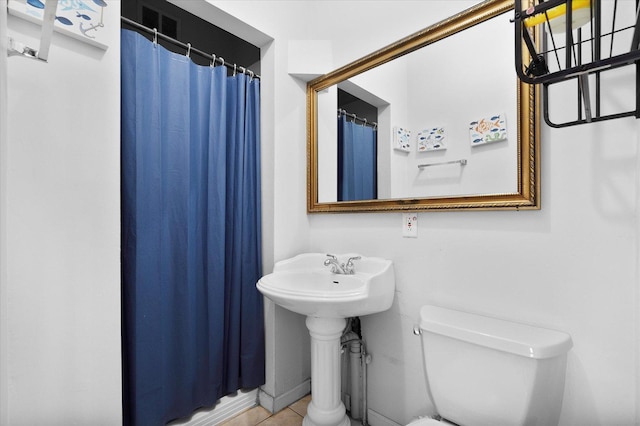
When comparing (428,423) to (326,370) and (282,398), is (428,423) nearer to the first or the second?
(326,370)

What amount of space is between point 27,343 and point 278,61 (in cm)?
161

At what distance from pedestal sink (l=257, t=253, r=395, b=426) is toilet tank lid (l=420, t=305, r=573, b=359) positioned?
0.73 feet

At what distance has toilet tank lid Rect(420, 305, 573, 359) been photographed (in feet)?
2.86

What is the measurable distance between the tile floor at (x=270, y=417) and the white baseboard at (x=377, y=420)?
8 cm

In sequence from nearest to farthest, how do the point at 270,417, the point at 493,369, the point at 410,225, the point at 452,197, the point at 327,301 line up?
the point at 493,369 → the point at 327,301 → the point at 452,197 → the point at 410,225 → the point at 270,417

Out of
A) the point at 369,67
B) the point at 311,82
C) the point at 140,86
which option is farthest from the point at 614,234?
the point at 140,86

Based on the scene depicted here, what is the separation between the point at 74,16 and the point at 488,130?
4.96ft

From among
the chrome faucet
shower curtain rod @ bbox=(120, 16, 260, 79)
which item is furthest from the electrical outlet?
shower curtain rod @ bbox=(120, 16, 260, 79)

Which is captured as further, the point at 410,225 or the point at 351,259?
the point at 351,259

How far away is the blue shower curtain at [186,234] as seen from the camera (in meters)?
1.23

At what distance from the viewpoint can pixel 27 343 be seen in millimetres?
915

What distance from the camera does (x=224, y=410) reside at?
1.53 meters

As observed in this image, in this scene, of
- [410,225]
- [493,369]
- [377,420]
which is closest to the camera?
[493,369]

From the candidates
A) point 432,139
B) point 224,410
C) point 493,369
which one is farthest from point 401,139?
point 224,410
